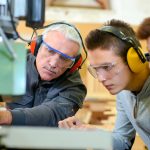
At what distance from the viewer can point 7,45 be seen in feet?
2.22

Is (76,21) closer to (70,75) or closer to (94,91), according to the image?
(94,91)

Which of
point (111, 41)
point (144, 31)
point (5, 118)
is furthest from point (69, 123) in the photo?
point (144, 31)

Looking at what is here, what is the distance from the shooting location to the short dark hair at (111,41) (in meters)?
1.45

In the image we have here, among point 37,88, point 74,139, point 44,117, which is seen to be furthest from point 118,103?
point 74,139

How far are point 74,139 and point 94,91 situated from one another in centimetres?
380

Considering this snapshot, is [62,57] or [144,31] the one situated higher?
[144,31]

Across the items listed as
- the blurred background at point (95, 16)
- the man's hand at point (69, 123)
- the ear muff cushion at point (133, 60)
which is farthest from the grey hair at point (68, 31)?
the blurred background at point (95, 16)

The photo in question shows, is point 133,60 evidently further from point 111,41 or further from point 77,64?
point 77,64

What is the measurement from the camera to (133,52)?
4.65 ft

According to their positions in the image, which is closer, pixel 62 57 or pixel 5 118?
pixel 5 118

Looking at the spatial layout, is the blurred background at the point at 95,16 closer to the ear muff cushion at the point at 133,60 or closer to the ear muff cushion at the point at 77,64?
the ear muff cushion at the point at 77,64

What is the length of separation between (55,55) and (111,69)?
0.27 m

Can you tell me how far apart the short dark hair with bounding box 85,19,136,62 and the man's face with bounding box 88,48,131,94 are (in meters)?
0.02

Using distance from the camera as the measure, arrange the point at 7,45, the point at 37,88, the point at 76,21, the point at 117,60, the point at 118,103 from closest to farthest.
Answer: the point at 7,45 → the point at 117,60 → the point at 37,88 → the point at 118,103 → the point at 76,21
